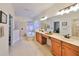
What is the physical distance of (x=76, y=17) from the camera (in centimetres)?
368

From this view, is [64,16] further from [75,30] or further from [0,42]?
[0,42]

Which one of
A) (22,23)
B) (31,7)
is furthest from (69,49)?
(22,23)

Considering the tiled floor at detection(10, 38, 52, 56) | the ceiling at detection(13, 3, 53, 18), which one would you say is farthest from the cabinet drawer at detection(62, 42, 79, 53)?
the ceiling at detection(13, 3, 53, 18)

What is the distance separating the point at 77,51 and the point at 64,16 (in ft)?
7.28

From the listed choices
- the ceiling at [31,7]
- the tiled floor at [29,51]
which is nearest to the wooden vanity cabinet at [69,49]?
the tiled floor at [29,51]

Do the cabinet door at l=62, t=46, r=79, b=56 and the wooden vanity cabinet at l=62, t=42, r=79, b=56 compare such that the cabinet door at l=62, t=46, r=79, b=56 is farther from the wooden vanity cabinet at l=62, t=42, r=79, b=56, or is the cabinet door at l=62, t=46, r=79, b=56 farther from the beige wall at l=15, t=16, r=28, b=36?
the beige wall at l=15, t=16, r=28, b=36

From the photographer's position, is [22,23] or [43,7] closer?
[43,7]

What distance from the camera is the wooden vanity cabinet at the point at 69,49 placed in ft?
8.49

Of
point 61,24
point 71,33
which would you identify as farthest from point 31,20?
point 71,33

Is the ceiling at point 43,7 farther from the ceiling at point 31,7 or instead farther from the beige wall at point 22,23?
the beige wall at point 22,23

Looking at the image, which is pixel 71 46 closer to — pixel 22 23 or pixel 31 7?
pixel 31 7

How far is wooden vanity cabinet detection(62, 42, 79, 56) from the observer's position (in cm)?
259

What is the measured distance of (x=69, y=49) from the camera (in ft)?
9.52

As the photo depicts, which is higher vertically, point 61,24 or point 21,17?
point 21,17
